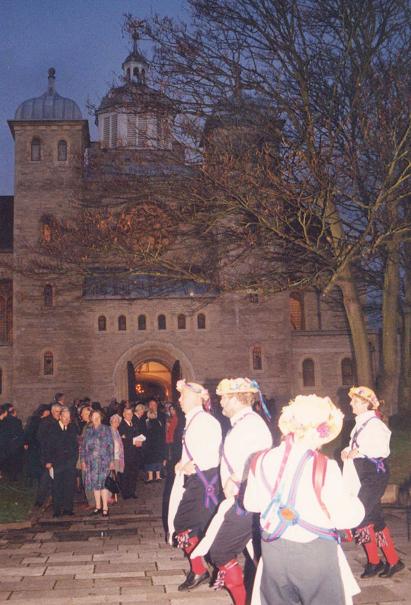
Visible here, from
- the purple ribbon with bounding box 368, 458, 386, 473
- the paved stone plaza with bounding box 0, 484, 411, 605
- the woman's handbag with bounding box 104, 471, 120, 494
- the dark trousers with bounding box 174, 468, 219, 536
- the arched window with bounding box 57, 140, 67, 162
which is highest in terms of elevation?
the arched window with bounding box 57, 140, 67, 162

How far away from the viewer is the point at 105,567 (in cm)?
656

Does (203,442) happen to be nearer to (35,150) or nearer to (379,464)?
(379,464)

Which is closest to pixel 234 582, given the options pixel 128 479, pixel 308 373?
pixel 128 479

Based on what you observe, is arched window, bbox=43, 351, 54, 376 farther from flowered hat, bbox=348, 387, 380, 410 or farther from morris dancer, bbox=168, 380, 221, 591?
flowered hat, bbox=348, 387, 380, 410

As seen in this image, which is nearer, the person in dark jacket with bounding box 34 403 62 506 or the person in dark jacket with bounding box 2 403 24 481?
the person in dark jacket with bounding box 34 403 62 506

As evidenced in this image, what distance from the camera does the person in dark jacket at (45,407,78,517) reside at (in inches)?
404

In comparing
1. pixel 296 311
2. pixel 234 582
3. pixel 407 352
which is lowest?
pixel 234 582

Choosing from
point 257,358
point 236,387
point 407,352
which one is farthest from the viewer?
point 257,358

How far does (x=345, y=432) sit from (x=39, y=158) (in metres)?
22.4

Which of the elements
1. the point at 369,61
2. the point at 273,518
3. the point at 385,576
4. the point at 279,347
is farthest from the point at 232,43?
the point at 279,347

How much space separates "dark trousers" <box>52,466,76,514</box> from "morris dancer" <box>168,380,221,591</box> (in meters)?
A: 4.61

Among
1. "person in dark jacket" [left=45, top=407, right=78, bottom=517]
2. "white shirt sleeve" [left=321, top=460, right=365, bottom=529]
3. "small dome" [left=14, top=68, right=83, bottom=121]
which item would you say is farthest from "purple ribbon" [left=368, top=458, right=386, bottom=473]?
"small dome" [left=14, top=68, right=83, bottom=121]

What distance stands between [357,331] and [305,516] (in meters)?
10.0

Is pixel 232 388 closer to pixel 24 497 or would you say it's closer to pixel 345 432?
pixel 24 497
